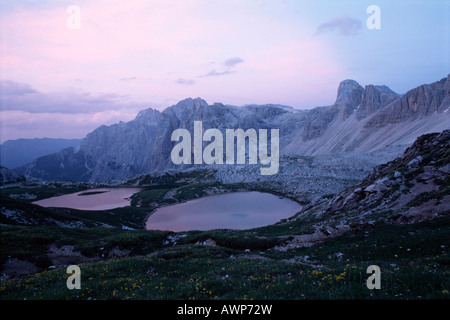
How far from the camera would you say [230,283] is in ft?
45.1

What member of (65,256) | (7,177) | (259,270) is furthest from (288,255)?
(7,177)

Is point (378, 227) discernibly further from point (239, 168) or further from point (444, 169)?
point (239, 168)

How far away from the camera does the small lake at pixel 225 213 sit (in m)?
72.9

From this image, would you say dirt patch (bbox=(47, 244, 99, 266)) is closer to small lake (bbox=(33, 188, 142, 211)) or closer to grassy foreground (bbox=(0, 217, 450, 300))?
grassy foreground (bbox=(0, 217, 450, 300))

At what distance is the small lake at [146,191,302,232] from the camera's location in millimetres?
72875

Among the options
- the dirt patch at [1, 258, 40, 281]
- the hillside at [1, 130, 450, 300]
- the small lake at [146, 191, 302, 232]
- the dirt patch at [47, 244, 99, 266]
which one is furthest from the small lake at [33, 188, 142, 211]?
the dirt patch at [1, 258, 40, 281]

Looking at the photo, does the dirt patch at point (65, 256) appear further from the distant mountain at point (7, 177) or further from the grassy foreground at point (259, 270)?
the distant mountain at point (7, 177)

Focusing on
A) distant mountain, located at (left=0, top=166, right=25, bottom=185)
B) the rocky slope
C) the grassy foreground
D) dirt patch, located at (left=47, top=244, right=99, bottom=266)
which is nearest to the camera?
the grassy foreground

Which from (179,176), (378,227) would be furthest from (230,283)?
(179,176)

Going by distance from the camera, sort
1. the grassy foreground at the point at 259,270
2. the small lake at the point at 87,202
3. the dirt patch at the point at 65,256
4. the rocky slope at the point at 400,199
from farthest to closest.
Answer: the small lake at the point at 87,202 → the rocky slope at the point at 400,199 → the dirt patch at the point at 65,256 → the grassy foreground at the point at 259,270

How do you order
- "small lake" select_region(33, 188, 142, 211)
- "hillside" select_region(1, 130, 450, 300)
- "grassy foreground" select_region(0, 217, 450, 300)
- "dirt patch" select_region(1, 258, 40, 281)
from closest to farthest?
"grassy foreground" select_region(0, 217, 450, 300) → "hillside" select_region(1, 130, 450, 300) → "dirt patch" select_region(1, 258, 40, 281) → "small lake" select_region(33, 188, 142, 211)

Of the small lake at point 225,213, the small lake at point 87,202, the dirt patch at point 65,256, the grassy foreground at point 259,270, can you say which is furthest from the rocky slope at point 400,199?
the small lake at point 87,202

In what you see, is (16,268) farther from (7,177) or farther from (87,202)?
(7,177)
